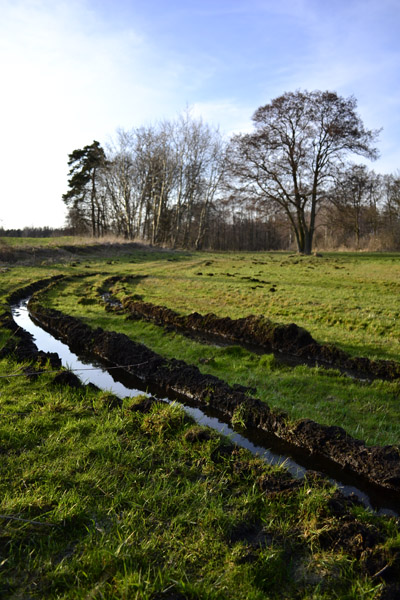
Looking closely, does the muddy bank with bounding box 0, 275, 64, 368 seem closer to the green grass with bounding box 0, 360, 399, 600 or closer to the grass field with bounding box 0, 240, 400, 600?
the grass field with bounding box 0, 240, 400, 600

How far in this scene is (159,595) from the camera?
2328mm

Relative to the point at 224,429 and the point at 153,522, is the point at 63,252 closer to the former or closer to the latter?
the point at 224,429

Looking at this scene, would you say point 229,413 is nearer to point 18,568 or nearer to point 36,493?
point 36,493

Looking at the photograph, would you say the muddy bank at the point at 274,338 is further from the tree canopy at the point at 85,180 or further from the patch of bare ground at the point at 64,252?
the tree canopy at the point at 85,180

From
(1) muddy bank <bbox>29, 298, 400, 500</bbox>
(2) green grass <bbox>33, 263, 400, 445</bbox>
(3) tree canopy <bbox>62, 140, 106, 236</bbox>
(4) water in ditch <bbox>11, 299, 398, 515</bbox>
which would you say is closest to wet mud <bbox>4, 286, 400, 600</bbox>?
(1) muddy bank <bbox>29, 298, 400, 500</bbox>

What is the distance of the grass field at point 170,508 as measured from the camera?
2.45m

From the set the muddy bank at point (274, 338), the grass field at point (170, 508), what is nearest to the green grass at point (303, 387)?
the grass field at point (170, 508)

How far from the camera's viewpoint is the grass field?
2445mm

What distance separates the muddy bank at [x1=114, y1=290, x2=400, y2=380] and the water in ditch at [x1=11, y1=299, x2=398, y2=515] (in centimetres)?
273

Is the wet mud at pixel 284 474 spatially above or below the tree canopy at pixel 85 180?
below

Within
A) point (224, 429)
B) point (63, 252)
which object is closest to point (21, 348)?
point (224, 429)

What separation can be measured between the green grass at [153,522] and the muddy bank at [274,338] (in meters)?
3.78

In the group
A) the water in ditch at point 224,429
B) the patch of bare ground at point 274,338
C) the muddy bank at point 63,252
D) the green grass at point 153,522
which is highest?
the muddy bank at point 63,252

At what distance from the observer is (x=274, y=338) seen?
853cm
